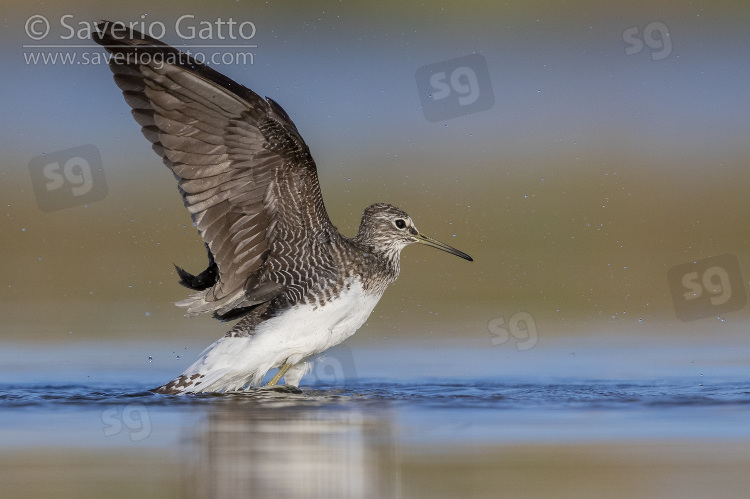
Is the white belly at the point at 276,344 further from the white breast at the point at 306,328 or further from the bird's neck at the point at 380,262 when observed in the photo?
the bird's neck at the point at 380,262

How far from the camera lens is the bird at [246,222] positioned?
33.8ft

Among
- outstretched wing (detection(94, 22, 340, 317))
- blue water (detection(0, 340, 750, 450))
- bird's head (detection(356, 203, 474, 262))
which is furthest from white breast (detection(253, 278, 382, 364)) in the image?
bird's head (detection(356, 203, 474, 262))

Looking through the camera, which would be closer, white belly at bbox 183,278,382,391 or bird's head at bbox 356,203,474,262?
white belly at bbox 183,278,382,391

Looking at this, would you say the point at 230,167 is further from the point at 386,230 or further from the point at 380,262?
the point at 386,230

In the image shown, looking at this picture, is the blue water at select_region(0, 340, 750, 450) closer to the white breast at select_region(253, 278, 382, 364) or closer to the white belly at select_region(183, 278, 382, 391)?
the white belly at select_region(183, 278, 382, 391)

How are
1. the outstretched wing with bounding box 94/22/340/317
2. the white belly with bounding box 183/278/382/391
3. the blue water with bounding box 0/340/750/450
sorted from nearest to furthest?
1. the blue water with bounding box 0/340/750/450
2. the outstretched wing with bounding box 94/22/340/317
3. the white belly with bounding box 183/278/382/391

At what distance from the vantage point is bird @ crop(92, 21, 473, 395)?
10289 millimetres

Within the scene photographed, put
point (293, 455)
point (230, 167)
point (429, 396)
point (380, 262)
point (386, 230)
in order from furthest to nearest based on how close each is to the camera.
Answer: point (386, 230)
point (380, 262)
point (429, 396)
point (230, 167)
point (293, 455)

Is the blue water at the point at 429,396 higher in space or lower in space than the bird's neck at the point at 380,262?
lower

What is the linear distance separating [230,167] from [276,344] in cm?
142

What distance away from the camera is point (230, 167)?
10.5 meters

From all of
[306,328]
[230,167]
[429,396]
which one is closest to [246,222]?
[230,167]

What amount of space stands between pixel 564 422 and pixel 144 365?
15.9 feet

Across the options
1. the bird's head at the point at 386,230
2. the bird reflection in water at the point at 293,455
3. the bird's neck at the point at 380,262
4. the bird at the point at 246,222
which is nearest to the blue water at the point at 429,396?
the bird reflection in water at the point at 293,455
